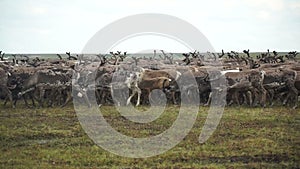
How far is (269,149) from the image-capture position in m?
11.1

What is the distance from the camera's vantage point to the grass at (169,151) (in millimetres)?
10125

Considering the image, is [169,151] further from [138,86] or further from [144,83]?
[144,83]

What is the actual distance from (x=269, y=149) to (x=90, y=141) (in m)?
4.46

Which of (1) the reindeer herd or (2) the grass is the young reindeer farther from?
(2) the grass

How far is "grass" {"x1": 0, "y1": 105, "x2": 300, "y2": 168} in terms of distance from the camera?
10.1 m

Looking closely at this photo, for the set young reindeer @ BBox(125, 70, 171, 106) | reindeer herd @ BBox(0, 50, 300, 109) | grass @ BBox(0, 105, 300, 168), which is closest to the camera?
grass @ BBox(0, 105, 300, 168)

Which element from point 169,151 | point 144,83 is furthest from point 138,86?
point 169,151

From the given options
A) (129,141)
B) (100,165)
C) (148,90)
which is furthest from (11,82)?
(100,165)

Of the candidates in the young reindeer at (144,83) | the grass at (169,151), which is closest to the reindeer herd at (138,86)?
the young reindeer at (144,83)

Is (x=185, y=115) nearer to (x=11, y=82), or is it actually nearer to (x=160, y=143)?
(x=160, y=143)

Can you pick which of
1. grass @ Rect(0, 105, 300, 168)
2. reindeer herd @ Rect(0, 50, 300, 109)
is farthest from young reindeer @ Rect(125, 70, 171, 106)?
grass @ Rect(0, 105, 300, 168)

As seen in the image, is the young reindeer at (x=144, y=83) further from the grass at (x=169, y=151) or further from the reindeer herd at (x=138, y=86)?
the grass at (x=169, y=151)

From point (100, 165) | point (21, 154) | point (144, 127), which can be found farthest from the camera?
point (144, 127)

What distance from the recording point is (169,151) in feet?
36.5
